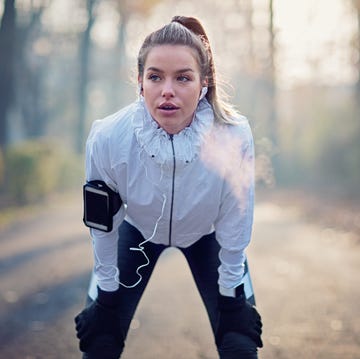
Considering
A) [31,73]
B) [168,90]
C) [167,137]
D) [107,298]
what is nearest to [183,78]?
[168,90]

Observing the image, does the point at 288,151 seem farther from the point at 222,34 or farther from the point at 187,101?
Result: the point at 187,101

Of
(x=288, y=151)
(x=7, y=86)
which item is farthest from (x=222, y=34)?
(x=7, y=86)

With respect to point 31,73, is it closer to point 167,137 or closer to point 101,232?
point 101,232

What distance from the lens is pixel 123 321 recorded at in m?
2.70

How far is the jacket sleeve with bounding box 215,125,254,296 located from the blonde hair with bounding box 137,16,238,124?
5.9 inches

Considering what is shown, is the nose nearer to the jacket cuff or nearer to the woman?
the woman

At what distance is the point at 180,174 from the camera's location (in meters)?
2.49

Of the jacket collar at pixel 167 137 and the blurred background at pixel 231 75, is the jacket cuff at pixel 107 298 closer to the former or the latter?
the jacket collar at pixel 167 137

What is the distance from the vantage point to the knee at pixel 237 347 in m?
2.52

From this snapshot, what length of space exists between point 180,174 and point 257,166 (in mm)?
954

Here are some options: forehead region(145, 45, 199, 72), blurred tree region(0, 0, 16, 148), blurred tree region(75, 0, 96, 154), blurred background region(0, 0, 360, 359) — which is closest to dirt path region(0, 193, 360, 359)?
blurred background region(0, 0, 360, 359)

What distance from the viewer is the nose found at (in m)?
2.40

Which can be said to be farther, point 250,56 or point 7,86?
point 250,56

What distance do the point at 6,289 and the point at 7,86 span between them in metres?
10.5
